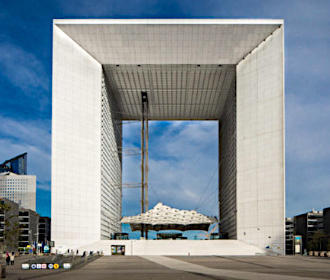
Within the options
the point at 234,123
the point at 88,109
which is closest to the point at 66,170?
the point at 88,109

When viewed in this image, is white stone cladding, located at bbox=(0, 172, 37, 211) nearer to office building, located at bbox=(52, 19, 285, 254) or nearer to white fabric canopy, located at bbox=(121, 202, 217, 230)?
white fabric canopy, located at bbox=(121, 202, 217, 230)

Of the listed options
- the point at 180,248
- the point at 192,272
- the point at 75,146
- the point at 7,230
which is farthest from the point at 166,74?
the point at 192,272

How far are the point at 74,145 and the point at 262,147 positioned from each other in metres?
22.0

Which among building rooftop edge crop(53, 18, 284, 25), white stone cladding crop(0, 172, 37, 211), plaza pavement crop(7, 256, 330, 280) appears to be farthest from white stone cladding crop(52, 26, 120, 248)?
white stone cladding crop(0, 172, 37, 211)

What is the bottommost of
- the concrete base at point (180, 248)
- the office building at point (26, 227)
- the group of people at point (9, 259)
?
the office building at point (26, 227)

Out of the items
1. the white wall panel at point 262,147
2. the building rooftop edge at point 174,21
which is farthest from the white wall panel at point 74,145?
the white wall panel at point 262,147

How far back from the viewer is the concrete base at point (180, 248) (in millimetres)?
51906

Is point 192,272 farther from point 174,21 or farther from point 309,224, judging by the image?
point 309,224

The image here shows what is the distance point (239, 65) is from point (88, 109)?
63.4 ft

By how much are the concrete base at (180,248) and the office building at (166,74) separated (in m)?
1.51

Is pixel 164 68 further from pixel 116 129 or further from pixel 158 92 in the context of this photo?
pixel 116 129

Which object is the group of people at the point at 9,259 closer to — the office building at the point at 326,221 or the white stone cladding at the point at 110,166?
the white stone cladding at the point at 110,166

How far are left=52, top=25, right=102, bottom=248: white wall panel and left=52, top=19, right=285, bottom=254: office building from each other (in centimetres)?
11

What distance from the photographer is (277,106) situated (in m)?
53.0
